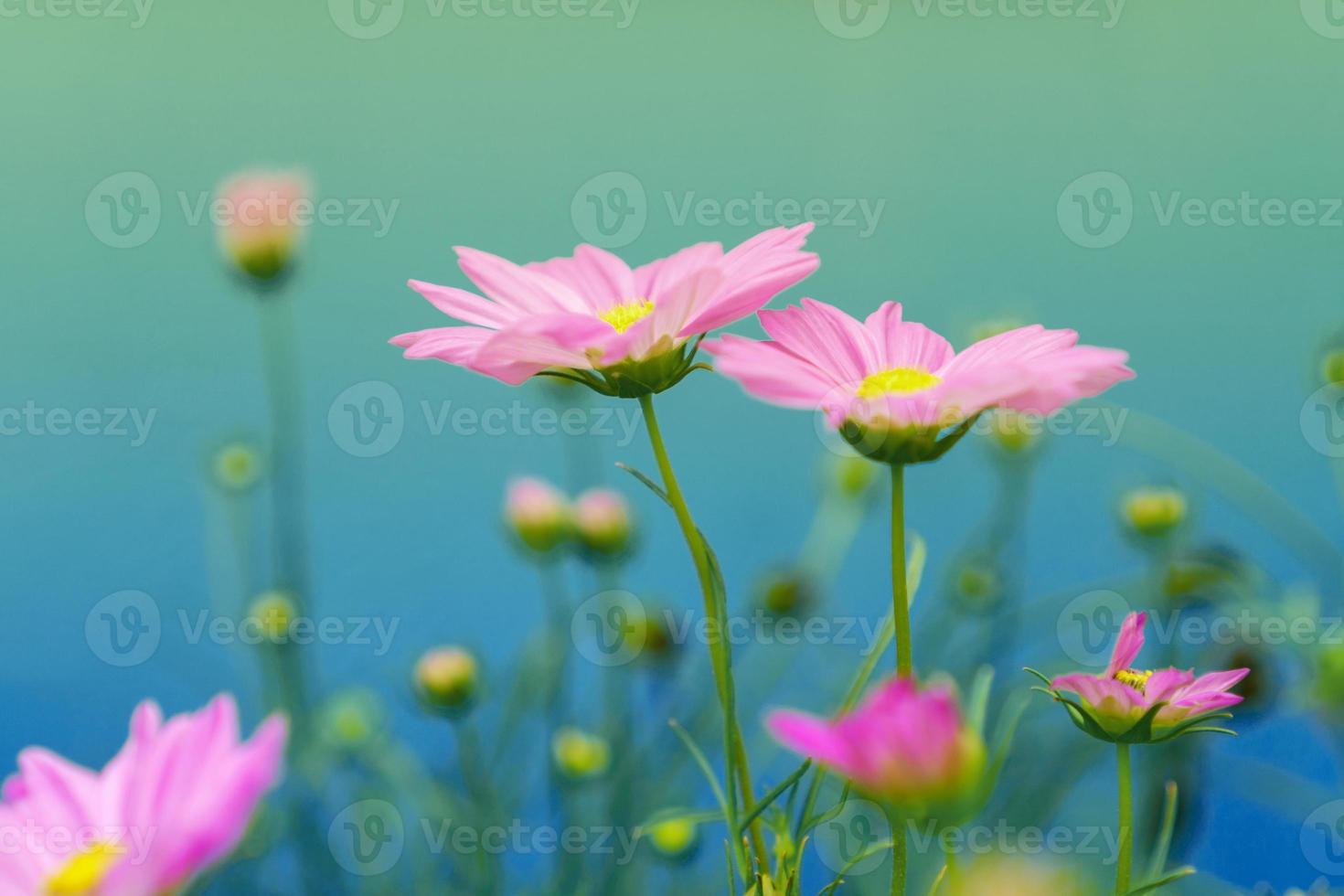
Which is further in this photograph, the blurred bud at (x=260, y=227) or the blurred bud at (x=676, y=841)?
the blurred bud at (x=260, y=227)

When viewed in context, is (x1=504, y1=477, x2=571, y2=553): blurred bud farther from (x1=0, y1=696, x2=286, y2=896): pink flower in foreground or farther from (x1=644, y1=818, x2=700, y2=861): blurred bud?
(x1=0, y1=696, x2=286, y2=896): pink flower in foreground

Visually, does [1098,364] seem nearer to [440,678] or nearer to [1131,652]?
[1131,652]

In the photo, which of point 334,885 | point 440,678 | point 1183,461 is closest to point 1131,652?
point 440,678

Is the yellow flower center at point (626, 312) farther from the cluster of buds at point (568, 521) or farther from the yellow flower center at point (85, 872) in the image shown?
the cluster of buds at point (568, 521)

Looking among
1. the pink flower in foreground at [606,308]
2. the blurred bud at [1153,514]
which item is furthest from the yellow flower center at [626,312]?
the blurred bud at [1153,514]

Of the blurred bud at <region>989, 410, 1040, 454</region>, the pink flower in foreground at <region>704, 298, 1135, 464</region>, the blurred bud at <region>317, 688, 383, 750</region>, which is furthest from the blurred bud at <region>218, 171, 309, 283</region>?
the pink flower in foreground at <region>704, 298, 1135, 464</region>
